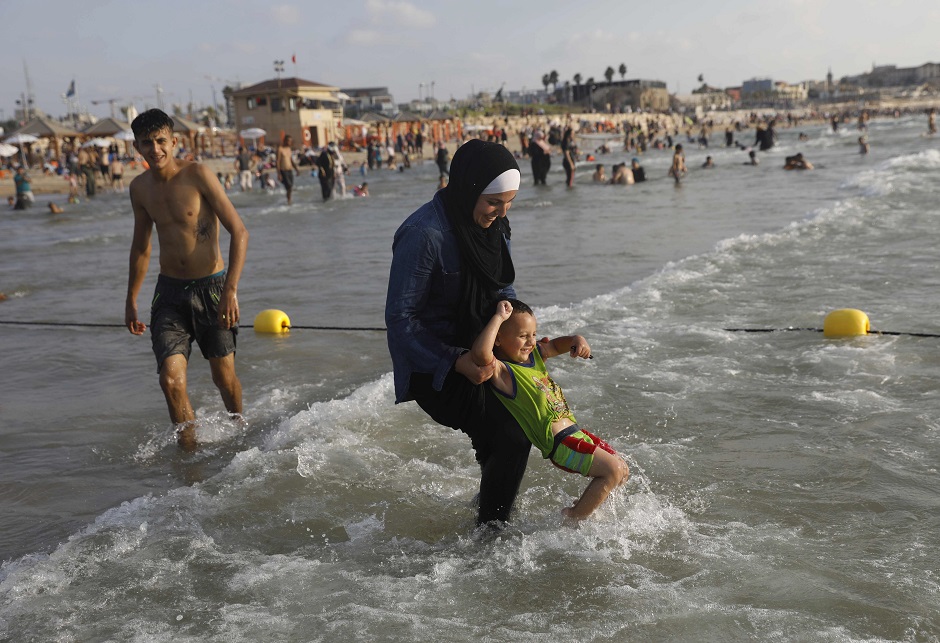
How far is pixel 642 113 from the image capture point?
13088 centimetres

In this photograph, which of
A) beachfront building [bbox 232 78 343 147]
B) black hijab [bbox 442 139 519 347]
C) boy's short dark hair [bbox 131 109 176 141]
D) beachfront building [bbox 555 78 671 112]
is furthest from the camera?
beachfront building [bbox 555 78 671 112]

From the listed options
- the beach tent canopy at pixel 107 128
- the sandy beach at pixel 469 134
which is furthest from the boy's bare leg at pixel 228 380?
the beach tent canopy at pixel 107 128

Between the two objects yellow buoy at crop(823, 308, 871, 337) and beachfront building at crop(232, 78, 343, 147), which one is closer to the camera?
yellow buoy at crop(823, 308, 871, 337)

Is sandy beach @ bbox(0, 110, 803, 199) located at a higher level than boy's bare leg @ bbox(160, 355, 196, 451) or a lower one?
higher

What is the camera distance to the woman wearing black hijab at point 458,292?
119 inches

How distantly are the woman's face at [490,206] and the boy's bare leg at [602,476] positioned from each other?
1.02 m

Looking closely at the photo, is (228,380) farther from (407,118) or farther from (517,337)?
(407,118)

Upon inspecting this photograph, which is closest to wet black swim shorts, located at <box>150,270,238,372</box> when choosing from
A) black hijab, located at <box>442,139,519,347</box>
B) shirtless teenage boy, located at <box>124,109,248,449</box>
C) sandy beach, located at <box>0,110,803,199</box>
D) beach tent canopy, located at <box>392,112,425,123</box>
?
shirtless teenage boy, located at <box>124,109,248,449</box>

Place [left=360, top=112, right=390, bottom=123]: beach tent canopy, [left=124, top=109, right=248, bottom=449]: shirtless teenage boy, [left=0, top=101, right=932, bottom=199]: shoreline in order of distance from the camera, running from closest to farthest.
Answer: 1. [left=124, top=109, right=248, bottom=449]: shirtless teenage boy
2. [left=0, top=101, right=932, bottom=199]: shoreline
3. [left=360, top=112, right=390, bottom=123]: beach tent canopy

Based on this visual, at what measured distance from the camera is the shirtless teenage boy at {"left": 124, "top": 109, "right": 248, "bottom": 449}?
4.97 metres

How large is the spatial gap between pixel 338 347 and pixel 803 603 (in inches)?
211

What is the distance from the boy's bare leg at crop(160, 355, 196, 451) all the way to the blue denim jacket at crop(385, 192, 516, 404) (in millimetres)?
2301

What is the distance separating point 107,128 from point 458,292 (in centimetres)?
4572

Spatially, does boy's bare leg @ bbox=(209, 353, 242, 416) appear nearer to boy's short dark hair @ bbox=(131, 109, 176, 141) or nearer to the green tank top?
boy's short dark hair @ bbox=(131, 109, 176, 141)
